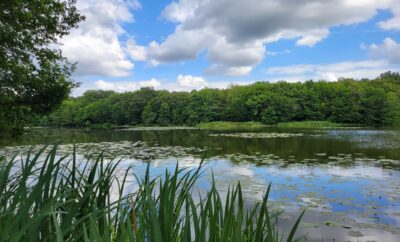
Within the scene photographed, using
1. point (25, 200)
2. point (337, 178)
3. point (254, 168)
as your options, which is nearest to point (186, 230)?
point (25, 200)

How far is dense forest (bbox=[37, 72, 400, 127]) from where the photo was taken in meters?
64.1

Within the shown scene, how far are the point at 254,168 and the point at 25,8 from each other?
1032 centimetres

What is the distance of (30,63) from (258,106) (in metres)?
64.7

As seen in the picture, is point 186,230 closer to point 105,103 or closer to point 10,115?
point 10,115

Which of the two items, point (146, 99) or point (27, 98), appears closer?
point (27, 98)

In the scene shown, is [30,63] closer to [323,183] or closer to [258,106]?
[323,183]

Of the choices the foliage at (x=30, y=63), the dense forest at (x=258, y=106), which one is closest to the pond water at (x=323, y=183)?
the foliage at (x=30, y=63)

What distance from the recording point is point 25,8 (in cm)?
903

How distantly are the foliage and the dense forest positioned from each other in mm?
60354

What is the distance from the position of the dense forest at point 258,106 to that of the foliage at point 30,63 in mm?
60354

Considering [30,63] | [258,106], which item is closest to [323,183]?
[30,63]

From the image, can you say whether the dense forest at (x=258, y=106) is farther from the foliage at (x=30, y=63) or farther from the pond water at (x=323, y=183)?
the foliage at (x=30, y=63)

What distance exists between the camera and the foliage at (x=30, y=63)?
8516 millimetres

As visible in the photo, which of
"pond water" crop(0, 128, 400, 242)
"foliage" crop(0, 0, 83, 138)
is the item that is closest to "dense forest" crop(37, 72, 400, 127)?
"pond water" crop(0, 128, 400, 242)
